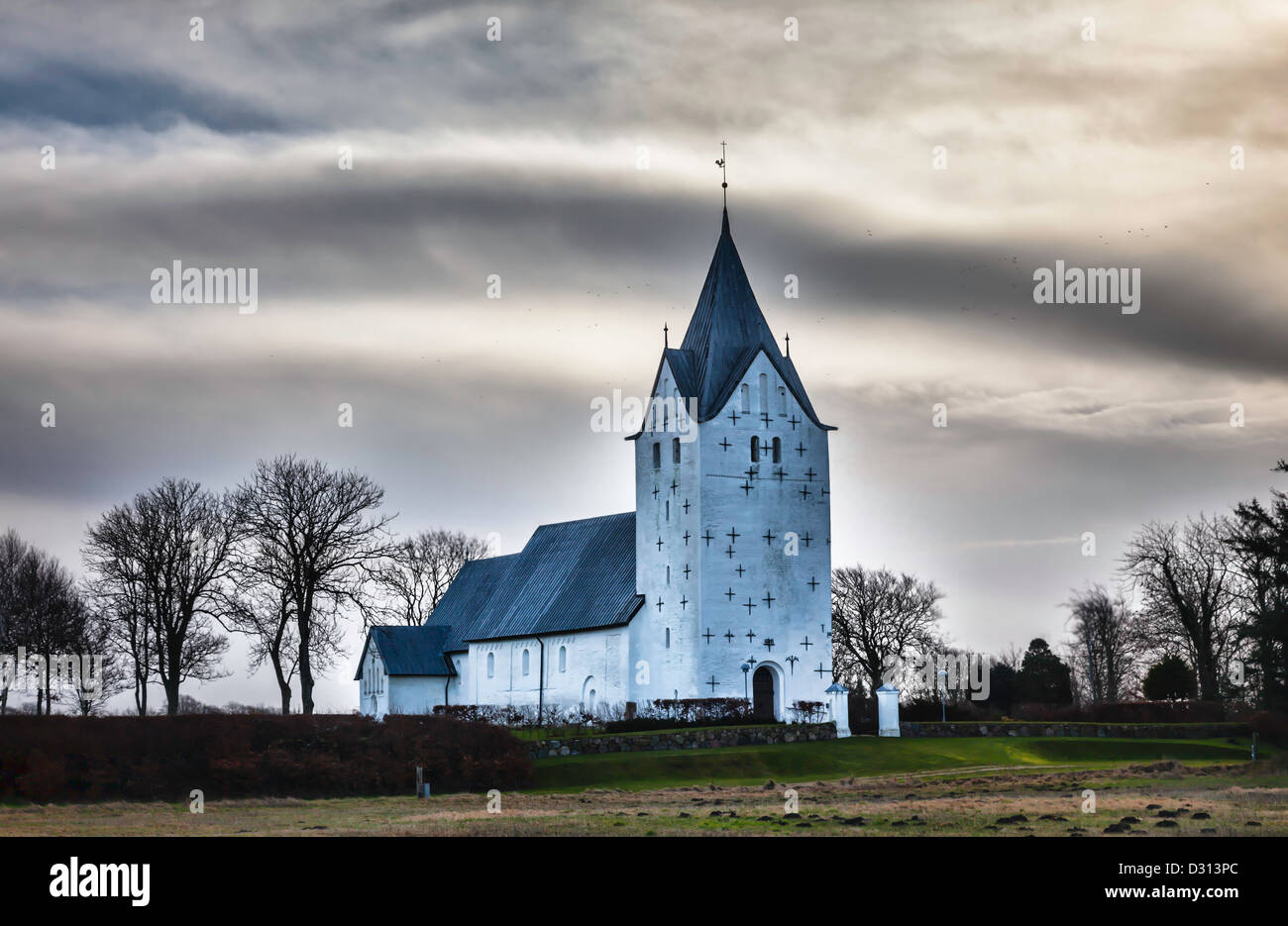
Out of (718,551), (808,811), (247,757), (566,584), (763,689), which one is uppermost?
(718,551)

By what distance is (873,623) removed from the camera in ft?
286

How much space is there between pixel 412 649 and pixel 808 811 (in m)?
47.2

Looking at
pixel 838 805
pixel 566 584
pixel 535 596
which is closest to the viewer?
pixel 838 805

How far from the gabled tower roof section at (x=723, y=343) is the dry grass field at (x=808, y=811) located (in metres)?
22.0

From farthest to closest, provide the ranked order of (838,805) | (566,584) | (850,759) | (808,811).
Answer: (566,584) → (850,759) → (838,805) → (808,811)

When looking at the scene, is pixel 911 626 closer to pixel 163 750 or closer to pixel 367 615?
pixel 367 615

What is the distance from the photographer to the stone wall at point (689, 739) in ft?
147

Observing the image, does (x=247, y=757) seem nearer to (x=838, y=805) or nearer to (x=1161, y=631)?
(x=838, y=805)

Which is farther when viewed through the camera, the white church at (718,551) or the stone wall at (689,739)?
the white church at (718,551)

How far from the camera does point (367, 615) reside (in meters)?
67.2

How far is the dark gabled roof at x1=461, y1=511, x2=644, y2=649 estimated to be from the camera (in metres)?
61.5

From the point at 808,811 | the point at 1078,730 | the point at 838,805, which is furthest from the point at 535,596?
the point at 808,811

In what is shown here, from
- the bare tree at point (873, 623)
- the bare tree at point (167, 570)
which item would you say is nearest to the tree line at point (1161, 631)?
the bare tree at point (873, 623)

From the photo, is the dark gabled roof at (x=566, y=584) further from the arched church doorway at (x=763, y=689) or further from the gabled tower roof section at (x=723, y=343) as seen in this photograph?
the gabled tower roof section at (x=723, y=343)
